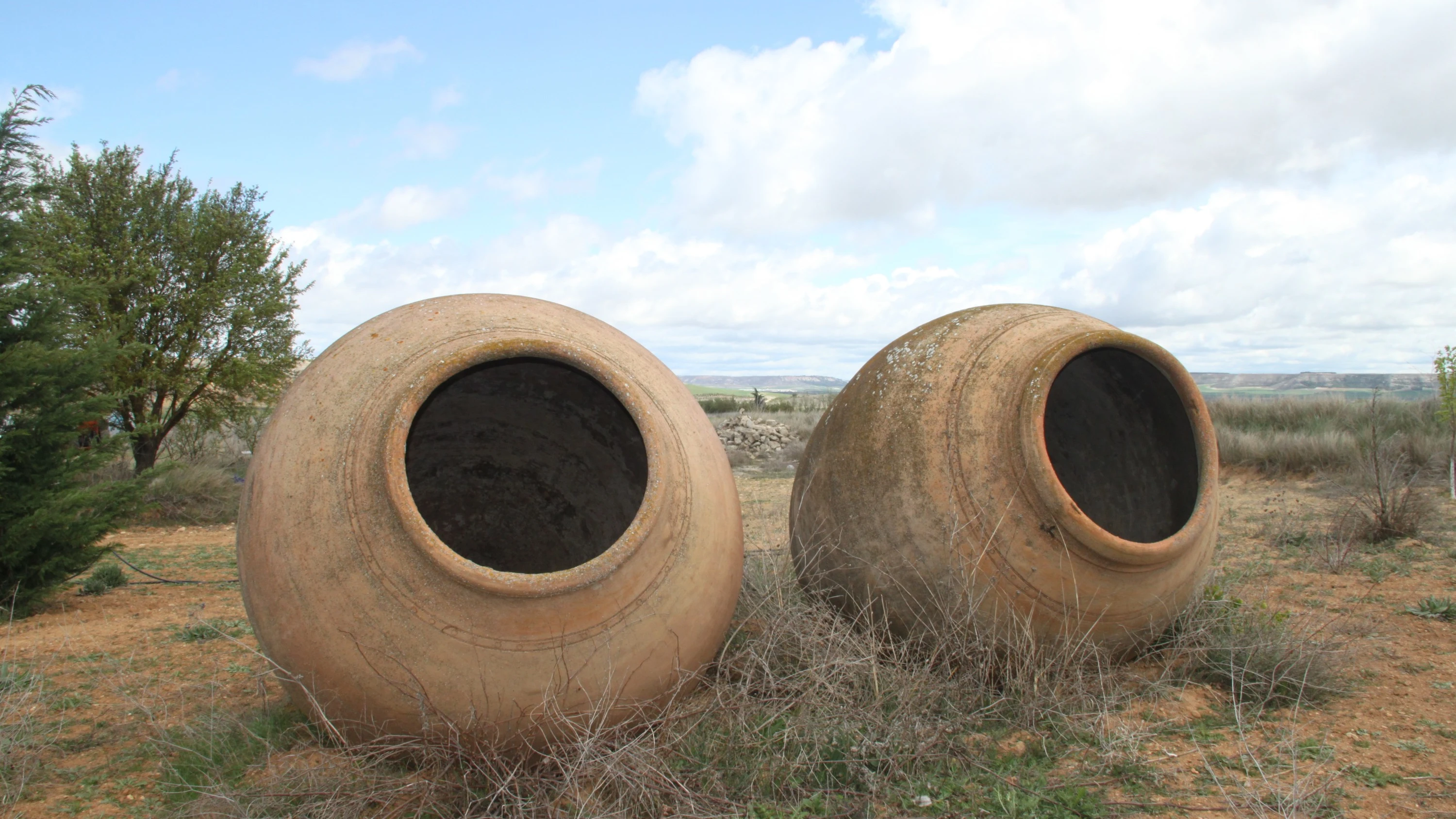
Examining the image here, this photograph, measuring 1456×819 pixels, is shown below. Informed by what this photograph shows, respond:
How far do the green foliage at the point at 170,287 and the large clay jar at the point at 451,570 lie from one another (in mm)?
11804

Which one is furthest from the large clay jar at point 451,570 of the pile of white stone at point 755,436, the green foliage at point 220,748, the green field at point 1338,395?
the pile of white stone at point 755,436

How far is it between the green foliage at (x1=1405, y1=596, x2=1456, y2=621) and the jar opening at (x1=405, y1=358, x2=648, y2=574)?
14.0 feet

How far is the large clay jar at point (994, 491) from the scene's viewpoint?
10.3 feet

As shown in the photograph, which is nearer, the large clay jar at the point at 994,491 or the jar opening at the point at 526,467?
the large clay jar at the point at 994,491

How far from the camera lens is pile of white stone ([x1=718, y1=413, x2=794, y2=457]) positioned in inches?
821

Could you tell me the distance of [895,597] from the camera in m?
3.44

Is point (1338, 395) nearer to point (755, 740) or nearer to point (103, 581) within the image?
point (755, 740)

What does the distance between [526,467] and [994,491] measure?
2.20 m

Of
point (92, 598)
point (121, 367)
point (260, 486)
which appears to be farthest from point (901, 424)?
point (121, 367)

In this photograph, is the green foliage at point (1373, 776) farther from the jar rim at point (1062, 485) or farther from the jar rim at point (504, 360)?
the jar rim at point (504, 360)

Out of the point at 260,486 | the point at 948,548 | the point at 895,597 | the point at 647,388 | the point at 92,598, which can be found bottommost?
the point at 92,598

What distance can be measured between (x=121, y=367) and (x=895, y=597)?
13.4 m

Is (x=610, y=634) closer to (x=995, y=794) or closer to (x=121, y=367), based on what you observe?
(x=995, y=794)

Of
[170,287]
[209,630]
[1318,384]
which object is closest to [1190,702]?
[209,630]
